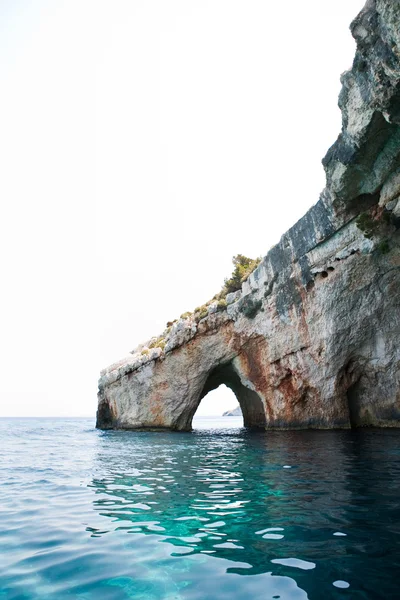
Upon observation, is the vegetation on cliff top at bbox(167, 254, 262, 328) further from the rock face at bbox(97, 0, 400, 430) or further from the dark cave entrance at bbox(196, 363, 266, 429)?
the dark cave entrance at bbox(196, 363, 266, 429)

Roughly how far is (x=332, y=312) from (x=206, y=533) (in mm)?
18748

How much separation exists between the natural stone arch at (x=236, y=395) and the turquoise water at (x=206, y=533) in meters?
22.5

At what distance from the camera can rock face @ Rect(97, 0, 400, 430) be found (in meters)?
13.1

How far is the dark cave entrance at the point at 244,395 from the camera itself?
1489 inches

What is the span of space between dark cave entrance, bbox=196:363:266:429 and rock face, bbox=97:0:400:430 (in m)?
2.64

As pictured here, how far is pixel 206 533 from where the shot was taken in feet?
19.7

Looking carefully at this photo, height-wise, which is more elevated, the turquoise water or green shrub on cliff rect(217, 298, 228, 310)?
green shrub on cliff rect(217, 298, 228, 310)

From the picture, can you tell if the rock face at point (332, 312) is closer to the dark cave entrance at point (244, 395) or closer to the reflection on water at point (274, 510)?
the dark cave entrance at point (244, 395)

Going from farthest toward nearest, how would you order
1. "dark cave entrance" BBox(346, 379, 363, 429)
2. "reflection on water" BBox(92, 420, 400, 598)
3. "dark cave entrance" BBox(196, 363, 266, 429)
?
"dark cave entrance" BBox(196, 363, 266, 429) → "dark cave entrance" BBox(346, 379, 363, 429) → "reflection on water" BBox(92, 420, 400, 598)

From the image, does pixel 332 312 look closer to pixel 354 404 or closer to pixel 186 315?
pixel 354 404

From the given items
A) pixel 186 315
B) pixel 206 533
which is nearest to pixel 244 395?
pixel 186 315

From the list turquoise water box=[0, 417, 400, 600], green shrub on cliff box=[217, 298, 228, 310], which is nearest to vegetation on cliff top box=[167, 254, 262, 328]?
green shrub on cliff box=[217, 298, 228, 310]

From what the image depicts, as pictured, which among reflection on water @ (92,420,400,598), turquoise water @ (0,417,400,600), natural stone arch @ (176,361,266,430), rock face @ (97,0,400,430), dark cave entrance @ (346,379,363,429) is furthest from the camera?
natural stone arch @ (176,361,266,430)

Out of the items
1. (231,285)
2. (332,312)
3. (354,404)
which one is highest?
(231,285)
